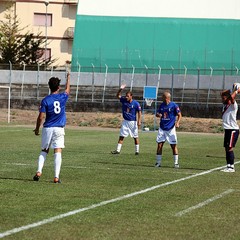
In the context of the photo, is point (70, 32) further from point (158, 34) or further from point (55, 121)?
point (55, 121)

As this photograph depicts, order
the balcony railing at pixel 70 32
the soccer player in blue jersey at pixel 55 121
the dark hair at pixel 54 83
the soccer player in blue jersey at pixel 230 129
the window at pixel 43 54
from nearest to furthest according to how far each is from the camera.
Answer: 1. the dark hair at pixel 54 83
2. the soccer player in blue jersey at pixel 55 121
3. the soccer player in blue jersey at pixel 230 129
4. the window at pixel 43 54
5. the balcony railing at pixel 70 32

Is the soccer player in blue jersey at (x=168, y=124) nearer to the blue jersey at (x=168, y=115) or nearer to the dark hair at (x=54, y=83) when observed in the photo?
the blue jersey at (x=168, y=115)

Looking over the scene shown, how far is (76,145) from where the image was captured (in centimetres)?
3200

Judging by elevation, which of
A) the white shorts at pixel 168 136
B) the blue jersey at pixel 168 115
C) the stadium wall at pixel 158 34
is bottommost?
the white shorts at pixel 168 136

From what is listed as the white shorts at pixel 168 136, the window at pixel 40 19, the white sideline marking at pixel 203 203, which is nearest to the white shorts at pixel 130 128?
the white shorts at pixel 168 136

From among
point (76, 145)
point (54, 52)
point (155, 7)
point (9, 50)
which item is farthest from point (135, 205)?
point (54, 52)

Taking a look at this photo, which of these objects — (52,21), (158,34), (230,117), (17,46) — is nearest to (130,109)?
(230,117)

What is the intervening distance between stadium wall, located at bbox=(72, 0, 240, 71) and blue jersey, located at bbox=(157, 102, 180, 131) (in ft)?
150

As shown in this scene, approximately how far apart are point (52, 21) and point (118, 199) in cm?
8004

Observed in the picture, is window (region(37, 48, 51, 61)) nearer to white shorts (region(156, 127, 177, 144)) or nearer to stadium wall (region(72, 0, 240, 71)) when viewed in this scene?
stadium wall (region(72, 0, 240, 71))

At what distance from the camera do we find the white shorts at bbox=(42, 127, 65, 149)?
1744cm

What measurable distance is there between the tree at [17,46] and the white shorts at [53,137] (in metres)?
61.2

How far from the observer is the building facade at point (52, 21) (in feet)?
302

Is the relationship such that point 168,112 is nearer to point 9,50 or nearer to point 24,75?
point 24,75
